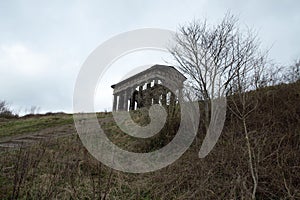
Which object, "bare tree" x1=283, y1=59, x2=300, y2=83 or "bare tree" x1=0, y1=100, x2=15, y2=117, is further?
"bare tree" x1=0, y1=100, x2=15, y2=117

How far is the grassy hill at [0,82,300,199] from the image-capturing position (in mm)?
4340

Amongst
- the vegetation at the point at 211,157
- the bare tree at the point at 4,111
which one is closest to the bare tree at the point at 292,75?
the vegetation at the point at 211,157

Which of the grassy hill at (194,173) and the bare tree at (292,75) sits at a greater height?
the bare tree at (292,75)

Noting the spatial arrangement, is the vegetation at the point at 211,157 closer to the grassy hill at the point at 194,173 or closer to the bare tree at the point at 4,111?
the grassy hill at the point at 194,173

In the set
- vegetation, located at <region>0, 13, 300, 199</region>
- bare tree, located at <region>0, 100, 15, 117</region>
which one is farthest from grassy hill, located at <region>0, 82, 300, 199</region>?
bare tree, located at <region>0, 100, 15, 117</region>

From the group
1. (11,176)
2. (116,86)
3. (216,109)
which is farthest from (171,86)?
(116,86)

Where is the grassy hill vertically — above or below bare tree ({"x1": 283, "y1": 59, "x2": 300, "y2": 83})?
below

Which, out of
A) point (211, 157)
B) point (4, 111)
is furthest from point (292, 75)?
point (4, 111)

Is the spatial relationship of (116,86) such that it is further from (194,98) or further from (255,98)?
(255,98)

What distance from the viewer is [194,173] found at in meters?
5.14

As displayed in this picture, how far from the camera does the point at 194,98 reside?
7.98m

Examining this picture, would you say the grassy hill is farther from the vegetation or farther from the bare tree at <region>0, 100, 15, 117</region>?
the bare tree at <region>0, 100, 15, 117</region>

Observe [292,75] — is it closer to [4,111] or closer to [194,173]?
[194,173]

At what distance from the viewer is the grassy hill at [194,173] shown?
4340 millimetres
